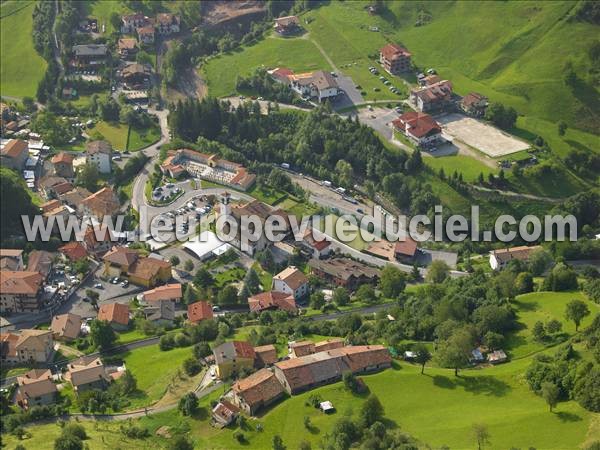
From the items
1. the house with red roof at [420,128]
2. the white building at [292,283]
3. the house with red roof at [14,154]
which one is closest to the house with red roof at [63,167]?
the house with red roof at [14,154]

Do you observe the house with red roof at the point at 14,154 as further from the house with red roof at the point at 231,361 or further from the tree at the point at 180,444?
the tree at the point at 180,444

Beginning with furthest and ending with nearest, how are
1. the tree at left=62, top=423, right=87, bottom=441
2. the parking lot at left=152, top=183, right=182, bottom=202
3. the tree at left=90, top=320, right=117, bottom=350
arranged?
the parking lot at left=152, top=183, right=182, bottom=202
the tree at left=90, top=320, right=117, bottom=350
the tree at left=62, top=423, right=87, bottom=441

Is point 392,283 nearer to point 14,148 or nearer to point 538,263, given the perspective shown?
point 538,263

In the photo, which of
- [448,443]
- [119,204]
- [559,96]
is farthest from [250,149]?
[448,443]

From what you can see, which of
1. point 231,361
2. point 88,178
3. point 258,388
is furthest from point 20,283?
point 258,388

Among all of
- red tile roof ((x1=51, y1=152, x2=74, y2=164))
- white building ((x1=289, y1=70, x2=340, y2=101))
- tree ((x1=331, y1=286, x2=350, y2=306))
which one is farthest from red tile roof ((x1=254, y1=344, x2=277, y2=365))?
white building ((x1=289, y1=70, x2=340, y2=101))

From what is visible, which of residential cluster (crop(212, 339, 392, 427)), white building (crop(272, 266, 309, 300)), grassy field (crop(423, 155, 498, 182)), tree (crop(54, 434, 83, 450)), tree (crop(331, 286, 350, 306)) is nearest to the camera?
tree (crop(54, 434, 83, 450))

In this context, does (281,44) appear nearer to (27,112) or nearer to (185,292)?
(27,112)

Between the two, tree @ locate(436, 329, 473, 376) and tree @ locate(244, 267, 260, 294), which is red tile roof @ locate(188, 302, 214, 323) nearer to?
tree @ locate(244, 267, 260, 294)
